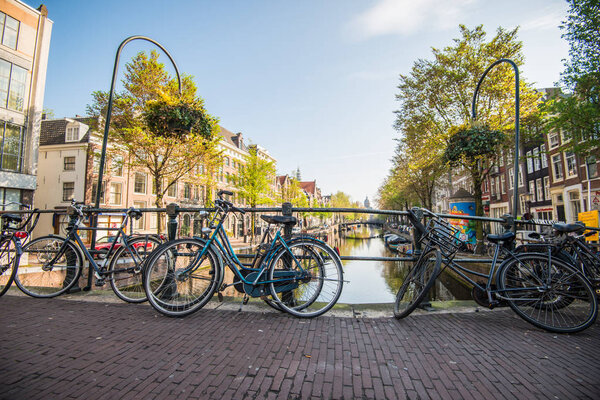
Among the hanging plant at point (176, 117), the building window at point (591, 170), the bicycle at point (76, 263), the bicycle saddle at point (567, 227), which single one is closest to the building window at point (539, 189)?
the building window at point (591, 170)

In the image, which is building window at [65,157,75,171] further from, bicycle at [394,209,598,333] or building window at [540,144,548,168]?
building window at [540,144,548,168]

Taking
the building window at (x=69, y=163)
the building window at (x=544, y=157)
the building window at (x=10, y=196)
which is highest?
the building window at (x=544, y=157)

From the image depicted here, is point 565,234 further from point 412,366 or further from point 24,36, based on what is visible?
point 24,36

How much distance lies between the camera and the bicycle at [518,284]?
244 centimetres

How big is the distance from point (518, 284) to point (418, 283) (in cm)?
91

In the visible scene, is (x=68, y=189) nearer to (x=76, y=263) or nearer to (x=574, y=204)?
(x=76, y=263)

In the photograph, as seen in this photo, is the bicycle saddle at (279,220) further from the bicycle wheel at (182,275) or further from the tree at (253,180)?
the tree at (253,180)

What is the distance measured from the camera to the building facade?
14.2 m

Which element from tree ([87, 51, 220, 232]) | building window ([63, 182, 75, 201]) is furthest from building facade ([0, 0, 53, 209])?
building window ([63, 182, 75, 201])

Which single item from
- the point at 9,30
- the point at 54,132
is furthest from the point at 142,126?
the point at 54,132

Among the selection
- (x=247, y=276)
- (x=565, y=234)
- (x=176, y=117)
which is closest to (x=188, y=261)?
(x=247, y=276)

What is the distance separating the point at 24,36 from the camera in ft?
49.8

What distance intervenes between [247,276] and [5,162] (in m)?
19.0

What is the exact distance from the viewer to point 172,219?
345 cm
